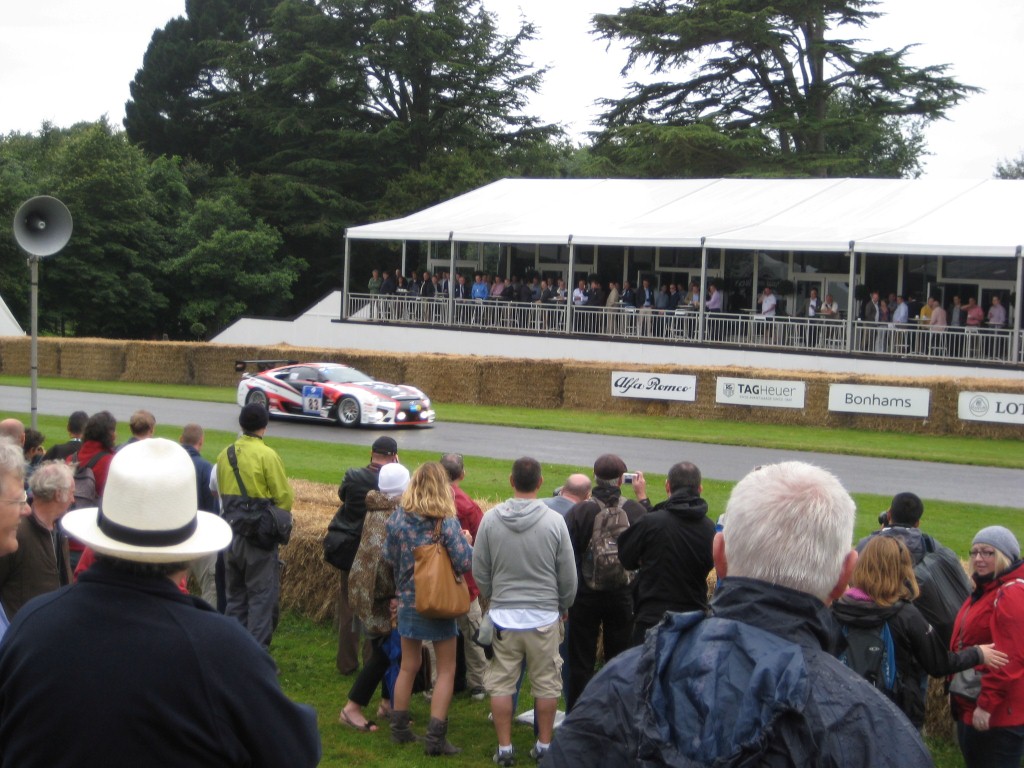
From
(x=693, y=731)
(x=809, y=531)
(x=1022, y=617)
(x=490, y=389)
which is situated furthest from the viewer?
(x=490, y=389)

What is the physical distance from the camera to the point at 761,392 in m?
24.9

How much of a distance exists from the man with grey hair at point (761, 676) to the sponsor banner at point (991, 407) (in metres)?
21.8

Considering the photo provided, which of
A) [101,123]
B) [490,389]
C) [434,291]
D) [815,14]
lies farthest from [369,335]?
[815,14]

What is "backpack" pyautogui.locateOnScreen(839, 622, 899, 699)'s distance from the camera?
548 centimetres

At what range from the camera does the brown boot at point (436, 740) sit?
7.17m

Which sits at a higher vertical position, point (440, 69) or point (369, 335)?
point (440, 69)

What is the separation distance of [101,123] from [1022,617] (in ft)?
162

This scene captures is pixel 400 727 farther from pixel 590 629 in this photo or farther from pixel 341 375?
pixel 341 375

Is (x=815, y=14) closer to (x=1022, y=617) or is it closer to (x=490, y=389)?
(x=490, y=389)

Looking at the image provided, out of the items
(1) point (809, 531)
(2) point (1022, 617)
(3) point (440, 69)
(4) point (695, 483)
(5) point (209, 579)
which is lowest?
(5) point (209, 579)

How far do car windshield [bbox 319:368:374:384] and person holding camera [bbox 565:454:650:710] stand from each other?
57.3 feet

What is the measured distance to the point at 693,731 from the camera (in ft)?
8.25

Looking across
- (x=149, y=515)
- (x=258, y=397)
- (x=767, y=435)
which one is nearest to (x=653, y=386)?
(x=767, y=435)

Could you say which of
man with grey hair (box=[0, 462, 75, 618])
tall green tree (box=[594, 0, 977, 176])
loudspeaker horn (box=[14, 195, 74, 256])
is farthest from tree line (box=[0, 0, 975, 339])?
man with grey hair (box=[0, 462, 75, 618])
